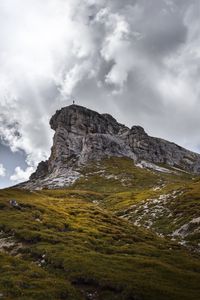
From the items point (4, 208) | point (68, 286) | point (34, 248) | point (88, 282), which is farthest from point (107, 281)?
point (4, 208)

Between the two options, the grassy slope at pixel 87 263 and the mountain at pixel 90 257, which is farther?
the mountain at pixel 90 257

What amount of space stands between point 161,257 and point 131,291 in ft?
53.8

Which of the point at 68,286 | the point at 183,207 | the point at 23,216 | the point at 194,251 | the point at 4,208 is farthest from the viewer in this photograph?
the point at 183,207

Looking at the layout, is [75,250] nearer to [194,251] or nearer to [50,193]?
[194,251]

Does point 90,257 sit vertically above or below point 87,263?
above

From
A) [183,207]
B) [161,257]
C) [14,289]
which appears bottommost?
[14,289]

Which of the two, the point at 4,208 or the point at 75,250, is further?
the point at 4,208

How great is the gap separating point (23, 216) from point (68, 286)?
3380 centimetres

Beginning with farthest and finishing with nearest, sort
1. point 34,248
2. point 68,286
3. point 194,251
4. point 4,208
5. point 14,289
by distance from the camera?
point 4,208 < point 194,251 < point 34,248 < point 68,286 < point 14,289

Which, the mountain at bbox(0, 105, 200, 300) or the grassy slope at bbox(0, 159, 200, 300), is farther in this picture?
the mountain at bbox(0, 105, 200, 300)

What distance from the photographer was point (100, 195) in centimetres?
17888

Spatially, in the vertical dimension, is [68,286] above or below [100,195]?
below

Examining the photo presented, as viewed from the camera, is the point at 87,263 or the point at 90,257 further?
the point at 90,257

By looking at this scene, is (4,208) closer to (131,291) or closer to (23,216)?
(23,216)
